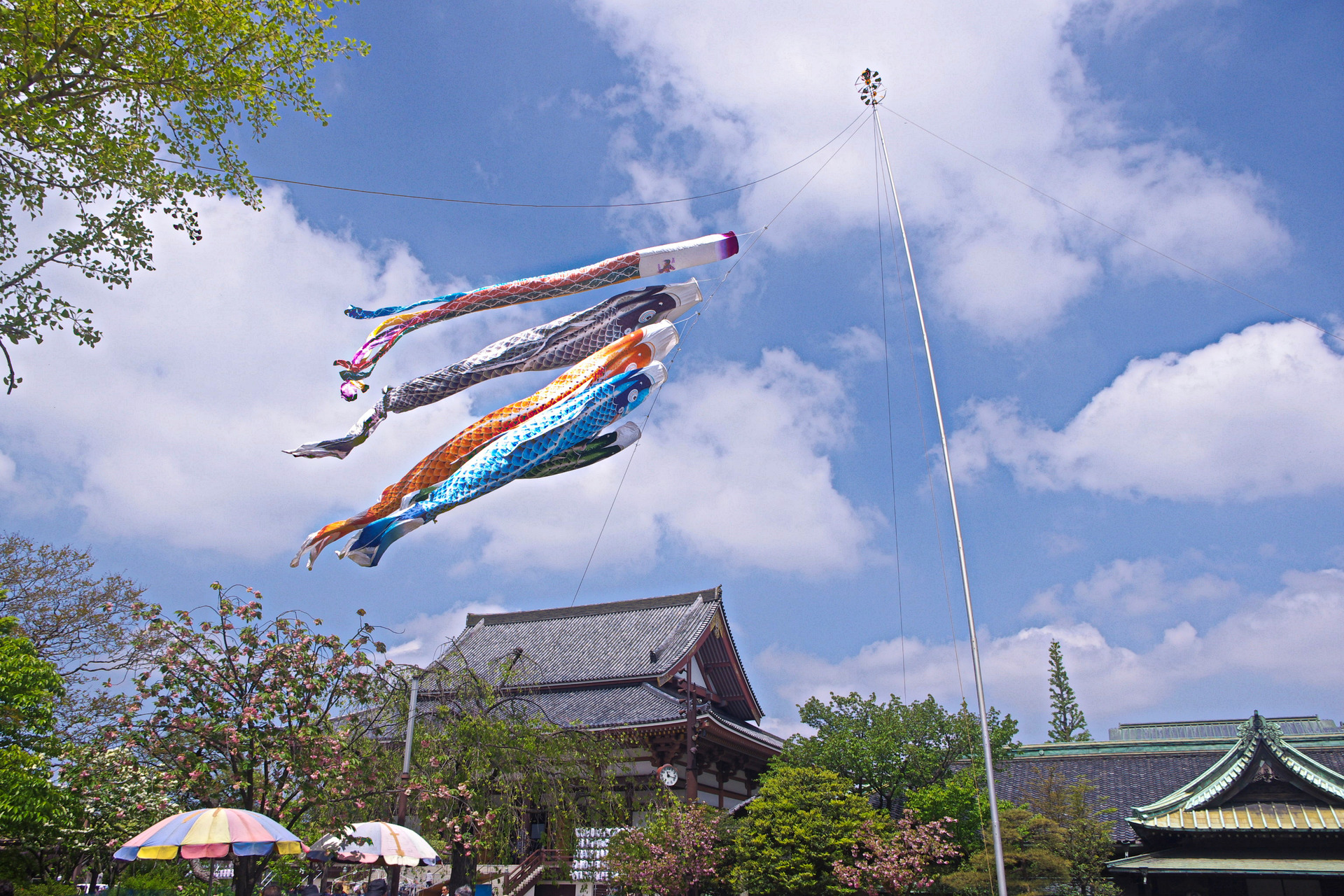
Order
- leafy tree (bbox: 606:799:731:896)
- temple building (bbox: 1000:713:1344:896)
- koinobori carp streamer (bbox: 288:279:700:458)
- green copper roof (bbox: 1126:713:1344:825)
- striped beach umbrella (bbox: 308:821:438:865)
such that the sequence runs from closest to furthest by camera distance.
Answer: koinobori carp streamer (bbox: 288:279:700:458) → striped beach umbrella (bbox: 308:821:438:865) → temple building (bbox: 1000:713:1344:896) → green copper roof (bbox: 1126:713:1344:825) → leafy tree (bbox: 606:799:731:896)

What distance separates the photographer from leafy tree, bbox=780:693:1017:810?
61.8ft

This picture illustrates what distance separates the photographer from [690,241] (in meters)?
10.2

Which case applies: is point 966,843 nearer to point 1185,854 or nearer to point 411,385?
point 1185,854

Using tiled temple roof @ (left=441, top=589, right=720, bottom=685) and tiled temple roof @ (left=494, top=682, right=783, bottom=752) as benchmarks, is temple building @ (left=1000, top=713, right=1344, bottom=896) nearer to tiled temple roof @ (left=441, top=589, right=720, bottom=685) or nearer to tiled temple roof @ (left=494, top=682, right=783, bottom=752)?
tiled temple roof @ (left=494, top=682, right=783, bottom=752)

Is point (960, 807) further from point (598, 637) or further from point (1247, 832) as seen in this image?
point (598, 637)

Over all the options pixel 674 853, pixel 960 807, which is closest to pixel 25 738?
pixel 674 853

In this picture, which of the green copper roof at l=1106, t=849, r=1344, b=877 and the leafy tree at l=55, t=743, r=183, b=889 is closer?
the leafy tree at l=55, t=743, r=183, b=889

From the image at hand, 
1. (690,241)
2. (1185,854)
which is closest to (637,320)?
(690,241)

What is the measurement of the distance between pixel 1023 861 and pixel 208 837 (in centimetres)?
1274

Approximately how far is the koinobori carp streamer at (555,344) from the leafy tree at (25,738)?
664 centimetres

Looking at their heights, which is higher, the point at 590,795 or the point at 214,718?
the point at 214,718

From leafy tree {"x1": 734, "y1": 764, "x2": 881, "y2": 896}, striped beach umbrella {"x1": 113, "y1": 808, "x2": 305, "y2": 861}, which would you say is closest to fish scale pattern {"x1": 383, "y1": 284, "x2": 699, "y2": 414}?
striped beach umbrella {"x1": 113, "y1": 808, "x2": 305, "y2": 861}

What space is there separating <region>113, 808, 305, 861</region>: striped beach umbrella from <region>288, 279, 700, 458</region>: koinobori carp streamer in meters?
4.67

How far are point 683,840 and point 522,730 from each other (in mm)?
3908
